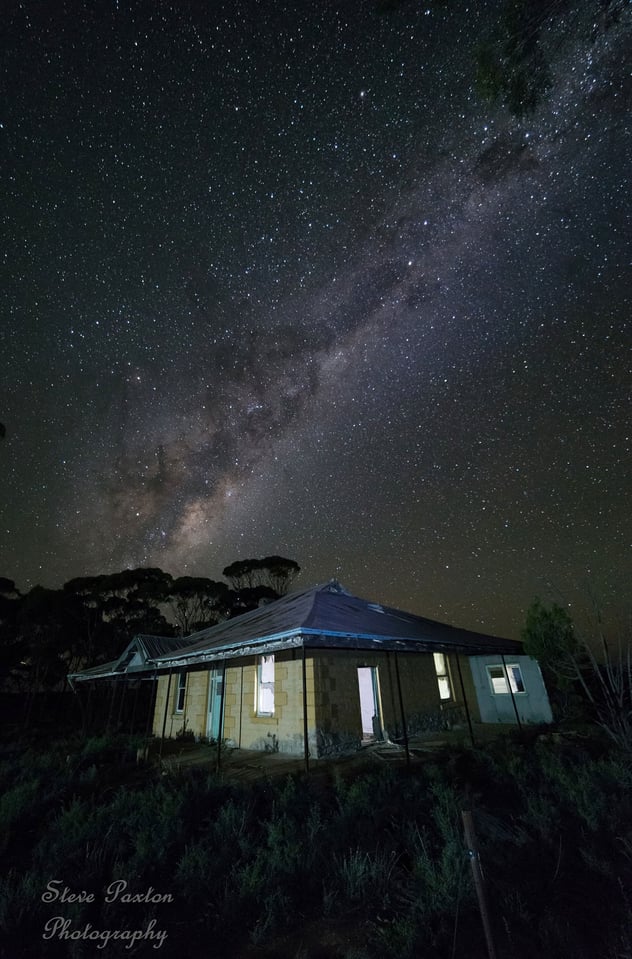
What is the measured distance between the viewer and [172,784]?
7.92 metres

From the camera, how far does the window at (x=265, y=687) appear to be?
539 inches

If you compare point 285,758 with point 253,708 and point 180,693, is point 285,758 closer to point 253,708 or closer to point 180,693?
point 253,708

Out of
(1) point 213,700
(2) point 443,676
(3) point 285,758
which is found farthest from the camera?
(2) point 443,676

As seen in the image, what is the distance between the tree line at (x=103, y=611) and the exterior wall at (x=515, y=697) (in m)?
14.0

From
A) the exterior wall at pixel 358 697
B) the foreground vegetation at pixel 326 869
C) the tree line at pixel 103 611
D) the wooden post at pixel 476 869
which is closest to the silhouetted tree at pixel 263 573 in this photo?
the tree line at pixel 103 611

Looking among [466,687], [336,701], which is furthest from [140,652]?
[466,687]

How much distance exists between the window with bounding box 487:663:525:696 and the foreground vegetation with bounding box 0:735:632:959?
1074 centimetres

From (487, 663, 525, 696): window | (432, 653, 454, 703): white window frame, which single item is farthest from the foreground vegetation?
(487, 663, 525, 696): window

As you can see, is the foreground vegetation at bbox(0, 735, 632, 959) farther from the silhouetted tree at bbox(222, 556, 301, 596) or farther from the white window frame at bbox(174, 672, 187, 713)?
the silhouetted tree at bbox(222, 556, 301, 596)

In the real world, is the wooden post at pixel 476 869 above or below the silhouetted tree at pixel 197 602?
below

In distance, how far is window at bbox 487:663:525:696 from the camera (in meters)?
17.2

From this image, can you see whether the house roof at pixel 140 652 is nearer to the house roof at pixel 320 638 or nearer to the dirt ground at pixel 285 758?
the house roof at pixel 320 638

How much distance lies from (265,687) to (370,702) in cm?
387

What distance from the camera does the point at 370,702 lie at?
48.5 feet
